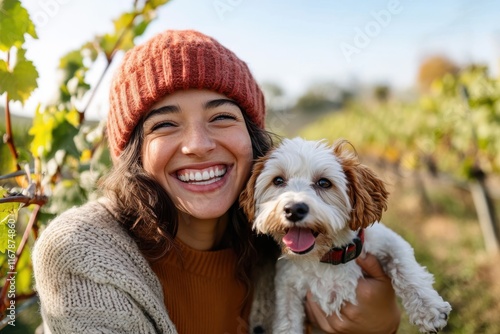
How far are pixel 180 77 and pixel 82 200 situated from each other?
1.16 metres

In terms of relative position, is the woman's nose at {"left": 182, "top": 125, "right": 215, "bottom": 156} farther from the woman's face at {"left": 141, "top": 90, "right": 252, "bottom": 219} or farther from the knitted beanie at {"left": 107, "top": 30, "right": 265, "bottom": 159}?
the knitted beanie at {"left": 107, "top": 30, "right": 265, "bottom": 159}

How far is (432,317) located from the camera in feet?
7.38

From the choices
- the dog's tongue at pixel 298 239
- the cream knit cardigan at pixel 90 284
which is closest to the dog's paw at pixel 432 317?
the dog's tongue at pixel 298 239

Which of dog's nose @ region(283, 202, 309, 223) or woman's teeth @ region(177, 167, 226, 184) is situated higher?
woman's teeth @ region(177, 167, 226, 184)

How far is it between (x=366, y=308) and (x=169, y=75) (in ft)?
5.13

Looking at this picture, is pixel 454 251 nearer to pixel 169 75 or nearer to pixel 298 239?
pixel 298 239

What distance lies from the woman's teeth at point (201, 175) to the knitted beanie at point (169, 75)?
0.37 meters

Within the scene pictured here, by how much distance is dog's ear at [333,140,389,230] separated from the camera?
88.0 inches

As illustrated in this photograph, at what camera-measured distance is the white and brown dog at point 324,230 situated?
2.22m

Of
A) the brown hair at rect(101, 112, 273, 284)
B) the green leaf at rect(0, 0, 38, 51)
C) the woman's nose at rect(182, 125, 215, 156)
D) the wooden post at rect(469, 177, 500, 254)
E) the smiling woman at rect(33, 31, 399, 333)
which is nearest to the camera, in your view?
the green leaf at rect(0, 0, 38, 51)

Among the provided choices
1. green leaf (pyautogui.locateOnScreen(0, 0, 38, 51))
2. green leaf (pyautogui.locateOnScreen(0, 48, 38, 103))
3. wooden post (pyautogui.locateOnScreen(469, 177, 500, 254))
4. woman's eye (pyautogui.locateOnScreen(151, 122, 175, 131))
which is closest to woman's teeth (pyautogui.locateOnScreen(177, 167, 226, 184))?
woman's eye (pyautogui.locateOnScreen(151, 122, 175, 131))

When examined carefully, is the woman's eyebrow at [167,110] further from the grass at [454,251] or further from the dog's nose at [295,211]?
the grass at [454,251]

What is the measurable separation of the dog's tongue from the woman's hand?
43 centimetres

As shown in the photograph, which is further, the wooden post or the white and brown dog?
the wooden post
